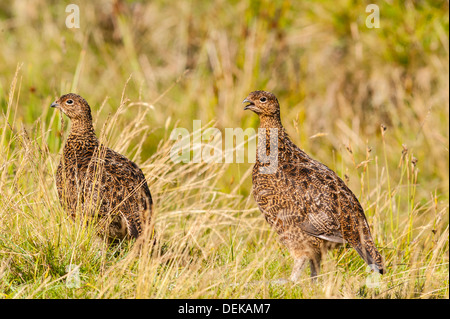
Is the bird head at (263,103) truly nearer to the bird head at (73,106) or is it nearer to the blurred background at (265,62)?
the bird head at (73,106)

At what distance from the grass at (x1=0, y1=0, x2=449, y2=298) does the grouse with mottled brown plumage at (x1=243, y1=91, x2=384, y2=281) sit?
16cm

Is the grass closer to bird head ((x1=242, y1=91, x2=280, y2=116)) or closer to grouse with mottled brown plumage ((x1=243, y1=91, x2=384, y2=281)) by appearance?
grouse with mottled brown plumage ((x1=243, y1=91, x2=384, y2=281))

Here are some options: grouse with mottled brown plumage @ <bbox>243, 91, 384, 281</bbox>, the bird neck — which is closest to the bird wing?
grouse with mottled brown plumage @ <bbox>243, 91, 384, 281</bbox>

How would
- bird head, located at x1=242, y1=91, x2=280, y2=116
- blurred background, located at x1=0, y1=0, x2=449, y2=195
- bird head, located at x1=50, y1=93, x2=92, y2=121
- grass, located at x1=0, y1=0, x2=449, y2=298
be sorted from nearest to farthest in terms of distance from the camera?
grass, located at x1=0, y1=0, x2=449, y2=298, bird head, located at x1=242, y1=91, x2=280, y2=116, bird head, located at x1=50, y1=93, x2=92, y2=121, blurred background, located at x1=0, y1=0, x2=449, y2=195

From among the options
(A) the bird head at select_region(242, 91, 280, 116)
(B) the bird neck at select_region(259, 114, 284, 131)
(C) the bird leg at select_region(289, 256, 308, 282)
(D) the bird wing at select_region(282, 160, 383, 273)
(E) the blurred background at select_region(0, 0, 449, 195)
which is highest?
(E) the blurred background at select_region(0, 0, 449, 195)

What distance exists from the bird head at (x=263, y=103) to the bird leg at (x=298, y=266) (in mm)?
957

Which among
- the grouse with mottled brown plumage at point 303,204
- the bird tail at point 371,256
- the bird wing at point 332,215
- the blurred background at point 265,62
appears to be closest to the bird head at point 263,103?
the grouse with mottled brown plumage at point 303,204

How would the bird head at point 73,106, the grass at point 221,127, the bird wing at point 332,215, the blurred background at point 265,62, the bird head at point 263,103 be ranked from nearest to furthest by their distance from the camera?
the grass at point 221,127, the bird wing at point 332,215, the bird head at point 263,103, the bird head at point 73,106, the blurred background at point 265,62

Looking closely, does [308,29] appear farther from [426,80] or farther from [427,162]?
[427,162]

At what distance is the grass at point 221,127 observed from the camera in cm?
378

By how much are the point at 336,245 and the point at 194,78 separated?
5.22 metres

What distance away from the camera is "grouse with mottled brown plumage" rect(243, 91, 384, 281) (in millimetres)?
4031

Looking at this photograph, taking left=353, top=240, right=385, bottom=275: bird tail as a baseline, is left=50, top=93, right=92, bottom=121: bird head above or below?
above

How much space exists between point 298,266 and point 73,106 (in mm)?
1833
